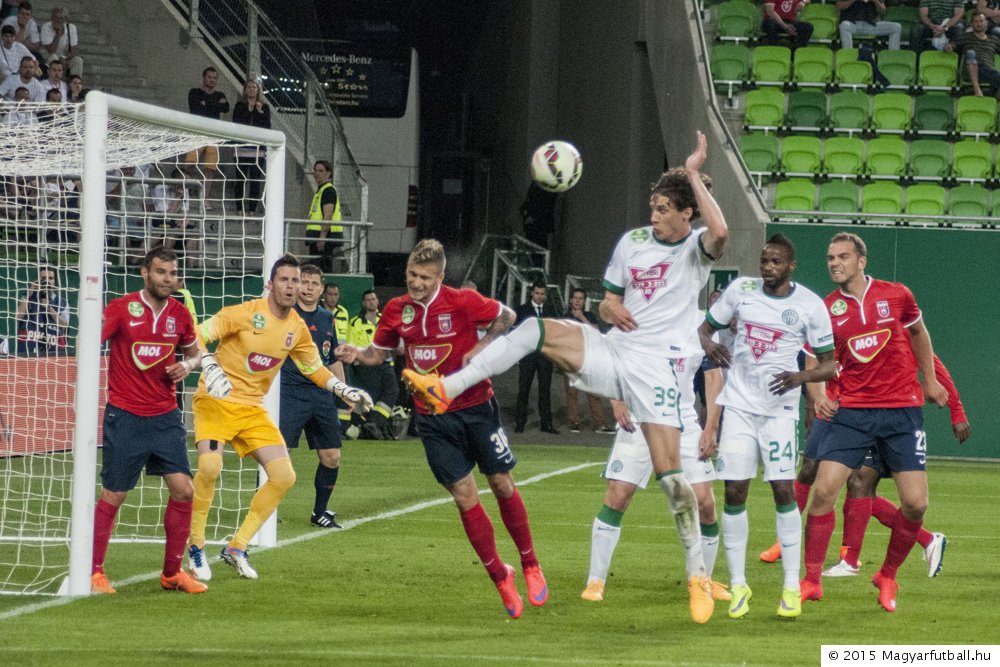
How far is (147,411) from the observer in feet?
26.3

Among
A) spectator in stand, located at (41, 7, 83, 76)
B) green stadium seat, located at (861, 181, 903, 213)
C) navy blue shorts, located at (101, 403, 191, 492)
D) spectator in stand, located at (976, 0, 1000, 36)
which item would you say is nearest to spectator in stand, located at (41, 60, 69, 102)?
spectator in stand, located at (41, 7, 83, 76)

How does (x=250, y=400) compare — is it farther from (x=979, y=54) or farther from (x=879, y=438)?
(x=979, y=54)

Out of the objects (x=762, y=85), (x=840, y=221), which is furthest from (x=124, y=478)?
(x=762, y=85)

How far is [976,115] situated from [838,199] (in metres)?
2.98

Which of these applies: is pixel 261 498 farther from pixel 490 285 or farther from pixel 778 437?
pixel 490 285

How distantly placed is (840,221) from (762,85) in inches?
158

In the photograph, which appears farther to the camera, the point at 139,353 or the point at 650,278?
the point at 139,353

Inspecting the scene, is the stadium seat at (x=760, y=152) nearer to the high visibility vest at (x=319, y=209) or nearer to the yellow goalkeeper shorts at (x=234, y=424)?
the high visibility vest at (x=319, y=209)

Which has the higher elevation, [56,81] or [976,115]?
[976,115]

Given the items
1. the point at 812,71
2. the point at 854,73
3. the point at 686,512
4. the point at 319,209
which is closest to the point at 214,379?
the point at 686,512

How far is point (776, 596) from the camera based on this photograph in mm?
8312

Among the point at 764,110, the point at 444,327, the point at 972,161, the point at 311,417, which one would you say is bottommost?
the point at 311,417

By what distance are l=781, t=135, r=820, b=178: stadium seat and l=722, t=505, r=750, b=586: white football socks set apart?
14.5m

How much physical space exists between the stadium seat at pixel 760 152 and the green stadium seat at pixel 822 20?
266 centimetres
